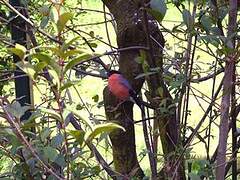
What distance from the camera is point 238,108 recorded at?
1.44 meters

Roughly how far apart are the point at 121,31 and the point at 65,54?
2.72ft

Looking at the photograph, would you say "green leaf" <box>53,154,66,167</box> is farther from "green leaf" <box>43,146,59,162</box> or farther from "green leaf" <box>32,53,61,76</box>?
"green leaf" <box>32,53,61,76</box>

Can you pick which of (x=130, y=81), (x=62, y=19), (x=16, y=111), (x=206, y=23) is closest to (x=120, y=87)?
(x=130, y=81)

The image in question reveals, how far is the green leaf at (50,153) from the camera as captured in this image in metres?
0.89

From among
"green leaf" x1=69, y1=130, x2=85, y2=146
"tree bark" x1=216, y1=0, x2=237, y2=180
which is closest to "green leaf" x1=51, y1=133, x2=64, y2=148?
"green leaf" x1=69, y1=130, x2=85, y2=146

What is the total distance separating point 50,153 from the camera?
90cm

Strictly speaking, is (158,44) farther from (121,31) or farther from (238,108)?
(238,108)

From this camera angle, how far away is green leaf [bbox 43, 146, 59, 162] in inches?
35.2

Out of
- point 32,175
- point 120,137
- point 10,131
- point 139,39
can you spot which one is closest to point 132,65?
point 139,39

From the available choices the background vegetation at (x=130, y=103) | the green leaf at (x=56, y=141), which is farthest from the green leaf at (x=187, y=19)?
the green leaf at (x=56, y=141)

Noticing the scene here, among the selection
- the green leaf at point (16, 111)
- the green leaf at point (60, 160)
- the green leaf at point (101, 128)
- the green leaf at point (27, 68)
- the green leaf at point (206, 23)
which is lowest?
the green leaf at point (60, 160)

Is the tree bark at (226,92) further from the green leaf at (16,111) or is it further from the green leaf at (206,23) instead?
the green leaf at (16,111)

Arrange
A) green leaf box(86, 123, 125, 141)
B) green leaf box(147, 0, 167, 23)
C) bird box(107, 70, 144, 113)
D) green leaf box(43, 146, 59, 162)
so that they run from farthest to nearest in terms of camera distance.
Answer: bird box(107, 70, 144, 113) < green leaf box(147, 0, 167, 23) < green leaf box(43, 146, 59, 162) < green leaf box(86, 123, 125, 141)

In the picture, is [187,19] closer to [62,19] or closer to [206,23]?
[206,23]
